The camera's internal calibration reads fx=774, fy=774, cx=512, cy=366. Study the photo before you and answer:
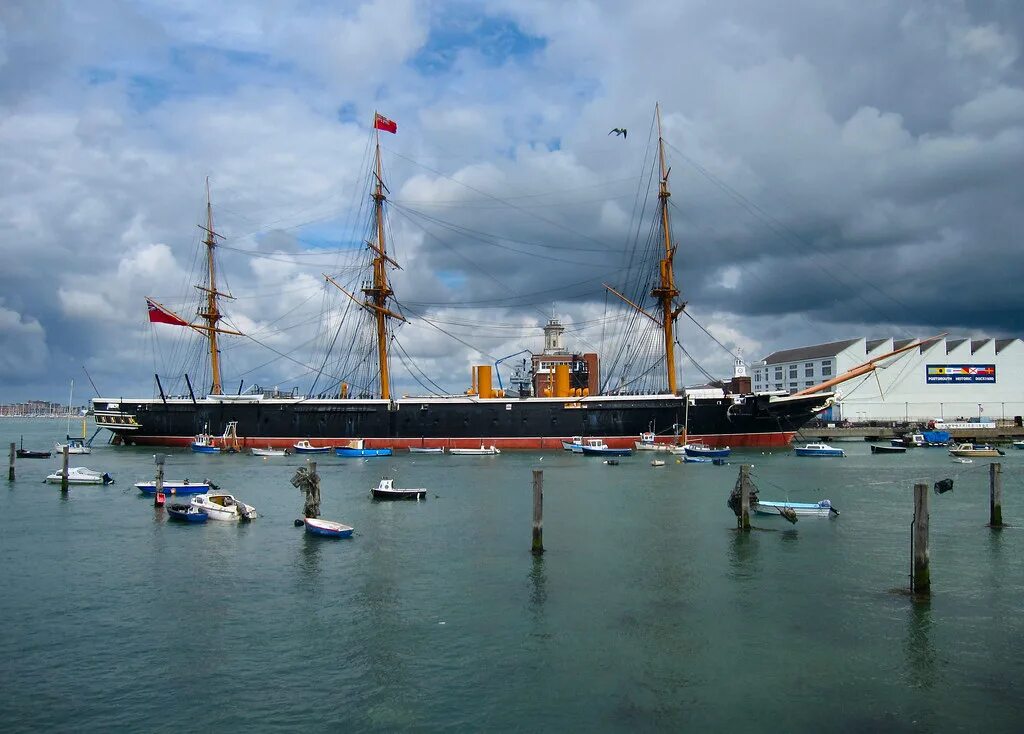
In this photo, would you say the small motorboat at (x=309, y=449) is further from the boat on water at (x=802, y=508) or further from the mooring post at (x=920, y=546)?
the mooring post at (x=920, y=546)

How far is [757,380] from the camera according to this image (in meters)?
138

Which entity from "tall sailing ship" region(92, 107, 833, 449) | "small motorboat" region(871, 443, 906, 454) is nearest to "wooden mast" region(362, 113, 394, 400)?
"tall sailing ship" region(92, 107, 833, 449)

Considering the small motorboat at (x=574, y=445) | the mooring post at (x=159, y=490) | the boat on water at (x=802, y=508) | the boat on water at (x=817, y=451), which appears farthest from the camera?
the small motorboat at (x=574, y=445)

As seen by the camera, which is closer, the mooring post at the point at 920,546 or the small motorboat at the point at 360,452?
the mooring post at the point at 920,546

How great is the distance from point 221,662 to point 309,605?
167 inches

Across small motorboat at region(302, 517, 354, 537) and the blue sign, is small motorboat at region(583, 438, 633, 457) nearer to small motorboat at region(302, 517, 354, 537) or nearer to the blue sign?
small motorboat at region(302, 517, 354, 537)

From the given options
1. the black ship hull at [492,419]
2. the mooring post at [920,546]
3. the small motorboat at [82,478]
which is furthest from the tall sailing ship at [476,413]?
the mooring post at [920,546]

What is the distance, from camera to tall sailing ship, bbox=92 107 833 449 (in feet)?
248

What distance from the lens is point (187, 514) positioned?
32969mm

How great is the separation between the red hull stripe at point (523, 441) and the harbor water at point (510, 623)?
40.2 m

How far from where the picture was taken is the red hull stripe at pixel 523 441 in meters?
75.8

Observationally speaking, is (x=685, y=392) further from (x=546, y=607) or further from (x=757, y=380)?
(x=757, y=380)

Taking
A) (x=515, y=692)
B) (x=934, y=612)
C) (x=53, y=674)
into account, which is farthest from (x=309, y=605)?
(x=934, y=612)

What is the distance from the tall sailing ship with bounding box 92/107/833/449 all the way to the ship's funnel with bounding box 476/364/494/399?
0.12 meters
